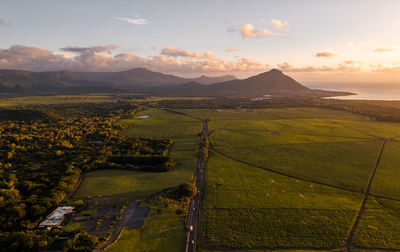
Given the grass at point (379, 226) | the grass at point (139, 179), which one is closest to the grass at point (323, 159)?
the grass at point (379, 226)

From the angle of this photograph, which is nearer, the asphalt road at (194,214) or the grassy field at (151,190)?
the grassy field at (151,190)

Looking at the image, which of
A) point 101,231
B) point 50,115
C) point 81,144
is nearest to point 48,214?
point 101,231

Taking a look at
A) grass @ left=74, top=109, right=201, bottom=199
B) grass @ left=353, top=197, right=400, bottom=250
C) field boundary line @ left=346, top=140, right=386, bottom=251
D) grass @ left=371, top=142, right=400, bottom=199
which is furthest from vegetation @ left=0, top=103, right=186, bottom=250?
grass @ left=371, top=142, right=400, bottom=199

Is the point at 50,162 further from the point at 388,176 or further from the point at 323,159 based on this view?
A: the point at 388,176

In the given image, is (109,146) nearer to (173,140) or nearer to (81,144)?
(81,144)

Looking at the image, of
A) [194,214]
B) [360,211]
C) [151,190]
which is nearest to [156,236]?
[194,214]

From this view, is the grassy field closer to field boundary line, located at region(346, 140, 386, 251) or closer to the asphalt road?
the asphalt road

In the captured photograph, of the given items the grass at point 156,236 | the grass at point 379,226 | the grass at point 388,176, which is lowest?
the grass at point 156,236

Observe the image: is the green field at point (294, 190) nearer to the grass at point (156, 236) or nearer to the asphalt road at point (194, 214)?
the asphalt road at point (194, 214)

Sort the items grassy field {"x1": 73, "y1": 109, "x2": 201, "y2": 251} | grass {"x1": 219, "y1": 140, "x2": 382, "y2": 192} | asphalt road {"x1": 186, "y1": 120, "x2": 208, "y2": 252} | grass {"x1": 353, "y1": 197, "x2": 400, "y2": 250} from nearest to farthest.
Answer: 1. grassy field {"x1": 73, "y1": 109, "x2": 201, "y2": 251}
2. asphalt road {"x1": 186, "y1": 120, "x2": 208, "y2": 252}
3. grass {"x1": 353, "y1": 197, "x2": 400, "y2": 250}
4. grass {"x1": 219, "y1": 140, "x2": 382, "y2": 192}
